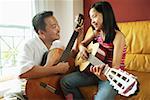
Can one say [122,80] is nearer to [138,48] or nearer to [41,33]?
[41,33]

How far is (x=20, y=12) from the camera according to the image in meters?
2.96

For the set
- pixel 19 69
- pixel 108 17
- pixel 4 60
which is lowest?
pixel 4 60

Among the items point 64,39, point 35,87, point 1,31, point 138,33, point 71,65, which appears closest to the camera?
point 35,87

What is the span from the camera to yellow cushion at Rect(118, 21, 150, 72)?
2.43m

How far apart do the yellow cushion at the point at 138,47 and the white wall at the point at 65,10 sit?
84cm

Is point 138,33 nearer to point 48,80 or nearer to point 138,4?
point 138,4

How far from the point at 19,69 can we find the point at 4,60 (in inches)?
44.6

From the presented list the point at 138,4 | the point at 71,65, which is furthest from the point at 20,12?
the point at 138,4

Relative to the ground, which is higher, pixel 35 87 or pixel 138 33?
pixel 138 33

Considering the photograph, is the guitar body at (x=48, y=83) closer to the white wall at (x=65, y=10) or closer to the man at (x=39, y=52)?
the man at (x=39, y=52)

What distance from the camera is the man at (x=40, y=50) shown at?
1.78 m

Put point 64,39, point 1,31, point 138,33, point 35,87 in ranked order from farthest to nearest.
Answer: point 64,39 < point 1,31 < point 138,33 < point 35,87

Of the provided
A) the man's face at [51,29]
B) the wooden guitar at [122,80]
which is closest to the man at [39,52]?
the man's face at [51,29]

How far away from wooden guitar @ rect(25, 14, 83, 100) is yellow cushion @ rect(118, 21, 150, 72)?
0.74 metres
